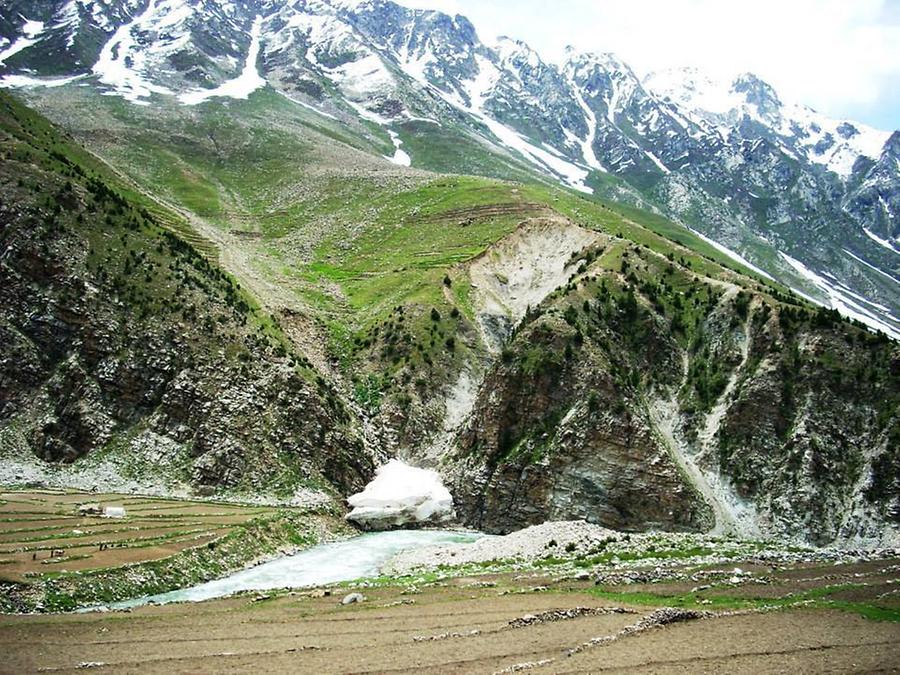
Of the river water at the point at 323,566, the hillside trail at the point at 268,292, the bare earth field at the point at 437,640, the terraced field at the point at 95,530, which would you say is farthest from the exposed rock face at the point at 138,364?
the bare earth field at the point at 437,640

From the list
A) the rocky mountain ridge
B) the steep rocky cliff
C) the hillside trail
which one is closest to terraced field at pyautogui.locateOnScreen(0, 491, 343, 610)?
the steep rocky cliff

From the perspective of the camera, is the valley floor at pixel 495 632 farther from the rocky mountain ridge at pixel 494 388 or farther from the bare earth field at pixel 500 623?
the rocky mountain ridge at pixel 494 388

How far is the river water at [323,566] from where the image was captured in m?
42.4

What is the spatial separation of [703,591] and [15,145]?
311ft

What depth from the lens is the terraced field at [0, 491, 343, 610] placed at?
37.8 m

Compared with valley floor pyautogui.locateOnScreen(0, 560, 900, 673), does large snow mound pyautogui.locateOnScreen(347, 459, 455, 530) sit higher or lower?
lower

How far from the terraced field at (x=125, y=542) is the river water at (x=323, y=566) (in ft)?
4.66

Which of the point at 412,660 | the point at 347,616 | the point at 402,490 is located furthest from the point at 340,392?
the point at 412,660

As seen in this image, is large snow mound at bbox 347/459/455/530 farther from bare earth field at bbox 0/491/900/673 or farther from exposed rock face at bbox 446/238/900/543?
bare earth field at bbox 0/491/900/673

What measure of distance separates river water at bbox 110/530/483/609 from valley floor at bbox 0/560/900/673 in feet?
19.1

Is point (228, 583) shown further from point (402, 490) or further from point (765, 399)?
point (765, 399)

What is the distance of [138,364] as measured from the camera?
239 feet

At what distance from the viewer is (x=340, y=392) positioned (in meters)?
84.0

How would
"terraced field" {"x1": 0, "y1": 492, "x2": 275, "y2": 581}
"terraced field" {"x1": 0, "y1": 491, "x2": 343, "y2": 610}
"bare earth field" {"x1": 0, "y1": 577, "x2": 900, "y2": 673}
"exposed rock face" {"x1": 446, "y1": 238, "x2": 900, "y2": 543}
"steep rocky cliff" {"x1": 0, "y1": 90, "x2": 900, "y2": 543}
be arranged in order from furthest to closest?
"steep rocky cliff" {"x1": 0, "y1": 90, "x2": 900, "y2": 543}, "exposed rock face" {"x1": 446, "y1": 238, "x2": 900, "y2": 543}, "terraced field" {"x1": 0, "y1": 492, "x2": 275, "y2": 581}, "terraced field" {"x1": 0, "y1": 491, "x2": 343, "y2": 610}, "bare earth field" {"x1": 0, "y1": 577, "x2": 900, "y2": 673}
